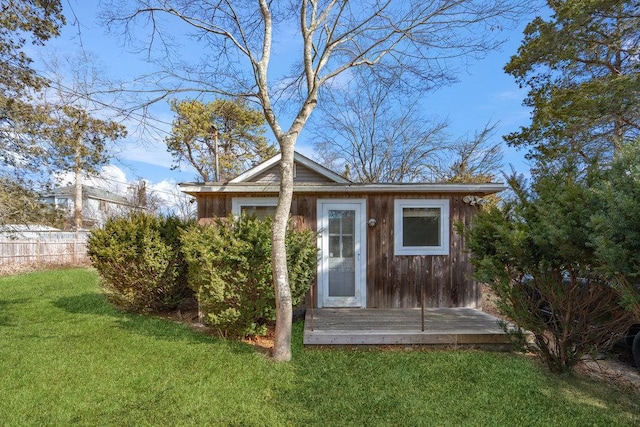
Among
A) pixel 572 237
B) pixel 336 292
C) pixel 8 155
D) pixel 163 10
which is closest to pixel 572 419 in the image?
pixel 572 237

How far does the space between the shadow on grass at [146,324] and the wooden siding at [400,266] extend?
2.18 m

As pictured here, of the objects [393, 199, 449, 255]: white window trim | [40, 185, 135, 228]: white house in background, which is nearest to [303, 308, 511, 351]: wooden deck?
[393, 199, 449, 255]: white window trim

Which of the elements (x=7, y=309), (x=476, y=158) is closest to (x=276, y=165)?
(x=7, y=309)

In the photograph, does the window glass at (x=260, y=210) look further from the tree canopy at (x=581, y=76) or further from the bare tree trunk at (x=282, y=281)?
the tree canopy at (x=581, y=76)

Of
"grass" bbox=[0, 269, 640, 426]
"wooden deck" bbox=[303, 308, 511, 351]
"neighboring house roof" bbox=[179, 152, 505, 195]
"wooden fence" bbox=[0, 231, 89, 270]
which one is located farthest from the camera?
"wooden fence" bbox=[0, 231, 89, 270]

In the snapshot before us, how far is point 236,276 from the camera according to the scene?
4.60 metres

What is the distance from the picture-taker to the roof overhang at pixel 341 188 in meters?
5.95

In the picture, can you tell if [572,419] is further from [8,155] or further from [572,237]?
[8,155]

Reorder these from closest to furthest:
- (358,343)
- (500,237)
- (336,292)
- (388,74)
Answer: (500,237) → (358,343) → (388,74) → (336,292)

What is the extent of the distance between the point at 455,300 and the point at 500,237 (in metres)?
3.08

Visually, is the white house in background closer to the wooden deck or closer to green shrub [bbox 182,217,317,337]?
green shrub [bbox 182,217,317,337]

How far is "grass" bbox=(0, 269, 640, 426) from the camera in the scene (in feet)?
9.29

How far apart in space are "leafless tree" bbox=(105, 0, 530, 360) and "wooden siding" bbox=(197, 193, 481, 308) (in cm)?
200

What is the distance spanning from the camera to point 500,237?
3.67 meters
